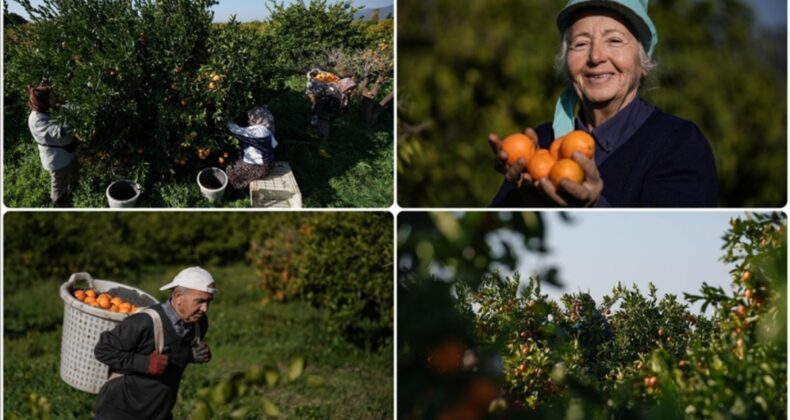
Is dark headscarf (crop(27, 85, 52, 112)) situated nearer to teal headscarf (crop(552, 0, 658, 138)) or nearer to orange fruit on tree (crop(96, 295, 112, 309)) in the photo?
orange fruit on tree (crop(96, 295, 112, 309))

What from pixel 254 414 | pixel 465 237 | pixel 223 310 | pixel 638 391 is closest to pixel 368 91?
pixel 223 310

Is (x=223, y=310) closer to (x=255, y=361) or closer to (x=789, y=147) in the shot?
(x=255, y=361)

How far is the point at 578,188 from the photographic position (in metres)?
2.49

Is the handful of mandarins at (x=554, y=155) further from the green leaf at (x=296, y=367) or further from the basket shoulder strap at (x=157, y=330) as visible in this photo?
the basket shoulder strap at (x=157, y=330)

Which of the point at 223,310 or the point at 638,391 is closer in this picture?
the point at 638,391

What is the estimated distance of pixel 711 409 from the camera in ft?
9.17

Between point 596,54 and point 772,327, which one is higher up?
point 596,54

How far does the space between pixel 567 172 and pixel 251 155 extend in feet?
9.55

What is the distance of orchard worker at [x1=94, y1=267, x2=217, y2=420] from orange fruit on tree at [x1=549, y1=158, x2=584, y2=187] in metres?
1.38

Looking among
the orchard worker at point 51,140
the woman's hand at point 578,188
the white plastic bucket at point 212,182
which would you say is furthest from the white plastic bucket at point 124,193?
the woman's hand at point 578,188

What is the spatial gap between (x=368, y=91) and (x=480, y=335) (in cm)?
373

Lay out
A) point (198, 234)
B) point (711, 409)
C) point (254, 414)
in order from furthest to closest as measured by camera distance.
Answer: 1. point (198, 234)
2. point (254, 414)
3. point (711, 409)

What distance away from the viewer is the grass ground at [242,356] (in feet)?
15.5

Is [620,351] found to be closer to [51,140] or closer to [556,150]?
[556,150]
